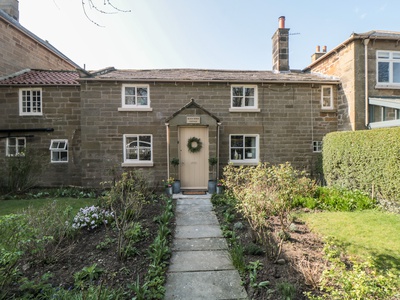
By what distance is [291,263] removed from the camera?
4.34 metres

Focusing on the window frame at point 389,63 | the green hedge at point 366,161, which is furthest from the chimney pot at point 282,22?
the green hedge at point 366,161

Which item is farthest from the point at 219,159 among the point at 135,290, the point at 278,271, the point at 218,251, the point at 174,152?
the point at 135,290

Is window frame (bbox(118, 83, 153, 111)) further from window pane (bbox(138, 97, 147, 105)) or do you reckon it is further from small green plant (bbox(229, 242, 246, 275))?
small green plant (bbox(229, 242, 246, 275))

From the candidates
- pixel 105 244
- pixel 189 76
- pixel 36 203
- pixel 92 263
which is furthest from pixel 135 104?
pixel 92 263

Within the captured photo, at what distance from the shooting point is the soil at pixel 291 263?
366 centimetres

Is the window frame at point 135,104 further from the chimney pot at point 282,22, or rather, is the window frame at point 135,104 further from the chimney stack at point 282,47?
the chimney pot at point 282,22

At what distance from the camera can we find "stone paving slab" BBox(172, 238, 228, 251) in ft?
17.4

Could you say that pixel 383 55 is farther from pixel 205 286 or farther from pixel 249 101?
pixel 205 286

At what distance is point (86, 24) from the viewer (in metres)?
3.82

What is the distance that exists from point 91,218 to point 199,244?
117 inches

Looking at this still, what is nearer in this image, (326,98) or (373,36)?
(373,36)

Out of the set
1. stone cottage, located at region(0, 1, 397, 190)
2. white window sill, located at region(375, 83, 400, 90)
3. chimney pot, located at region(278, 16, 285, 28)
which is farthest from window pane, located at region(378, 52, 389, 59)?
→ chimney pot, located at region(278, 16, 285, 28)

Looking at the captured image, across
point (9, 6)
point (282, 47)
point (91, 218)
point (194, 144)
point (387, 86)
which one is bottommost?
point (91, 218)

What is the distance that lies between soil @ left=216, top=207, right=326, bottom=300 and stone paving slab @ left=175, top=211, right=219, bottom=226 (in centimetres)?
80
